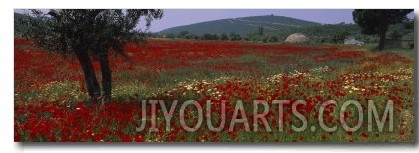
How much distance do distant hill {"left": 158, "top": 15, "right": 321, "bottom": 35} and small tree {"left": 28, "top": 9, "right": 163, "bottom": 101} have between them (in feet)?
1.70

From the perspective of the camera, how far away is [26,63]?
824cm

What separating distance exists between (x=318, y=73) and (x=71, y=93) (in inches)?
146

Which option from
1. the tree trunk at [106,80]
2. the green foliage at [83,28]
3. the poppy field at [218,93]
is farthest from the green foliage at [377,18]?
the tree trunk at [106,80]

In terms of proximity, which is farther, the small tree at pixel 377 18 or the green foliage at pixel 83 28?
the small tree at pixel 377 18

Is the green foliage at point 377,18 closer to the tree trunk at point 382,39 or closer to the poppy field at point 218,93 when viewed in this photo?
the tree trunk at point 382,39

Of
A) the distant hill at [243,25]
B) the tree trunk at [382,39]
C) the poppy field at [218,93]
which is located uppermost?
the distant hill at [243,25]

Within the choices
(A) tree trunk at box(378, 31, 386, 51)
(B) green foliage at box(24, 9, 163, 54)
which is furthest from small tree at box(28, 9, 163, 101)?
(A) tree trunk at box(378, 31, 386, 51)

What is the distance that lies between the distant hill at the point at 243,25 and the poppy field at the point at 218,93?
0.91 feet

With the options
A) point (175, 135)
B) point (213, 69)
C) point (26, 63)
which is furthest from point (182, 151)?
point (26, 63)

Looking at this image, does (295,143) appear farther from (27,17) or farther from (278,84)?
(27,17)

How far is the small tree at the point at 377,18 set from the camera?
26.3 feet

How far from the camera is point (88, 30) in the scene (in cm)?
791
